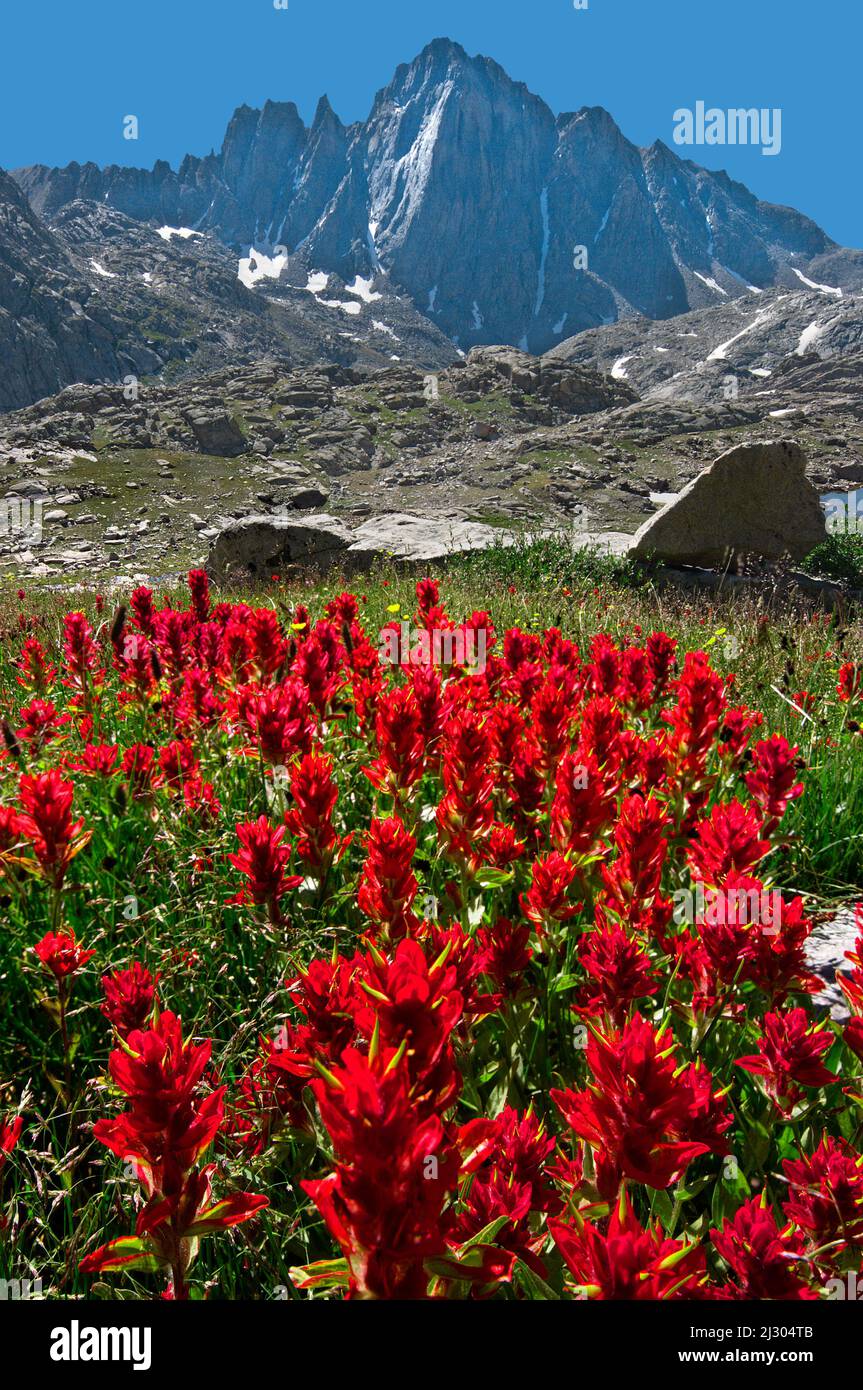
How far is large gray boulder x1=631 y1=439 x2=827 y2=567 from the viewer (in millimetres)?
14492

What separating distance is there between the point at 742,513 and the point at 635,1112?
15.9 meters

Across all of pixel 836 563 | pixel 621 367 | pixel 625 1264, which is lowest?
pixel 625 1264

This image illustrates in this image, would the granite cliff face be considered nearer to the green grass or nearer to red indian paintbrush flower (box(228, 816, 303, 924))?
the green grass

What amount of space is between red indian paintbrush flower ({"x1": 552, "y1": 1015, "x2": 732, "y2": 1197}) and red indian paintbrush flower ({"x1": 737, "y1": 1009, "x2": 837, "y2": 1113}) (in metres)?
0.34

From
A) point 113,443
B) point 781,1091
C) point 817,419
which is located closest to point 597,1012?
point 781,1091

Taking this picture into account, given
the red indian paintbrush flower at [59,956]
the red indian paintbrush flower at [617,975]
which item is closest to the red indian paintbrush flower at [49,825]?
the red indian paintbrush flower at [59,956]

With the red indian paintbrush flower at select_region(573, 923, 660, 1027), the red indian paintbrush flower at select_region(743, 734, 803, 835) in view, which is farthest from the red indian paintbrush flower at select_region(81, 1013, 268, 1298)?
the red indian paintbrush flower at select_region(743, 734, 803, 835)

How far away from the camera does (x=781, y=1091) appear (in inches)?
46.4

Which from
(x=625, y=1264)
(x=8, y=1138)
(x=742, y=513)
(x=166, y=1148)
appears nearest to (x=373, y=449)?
(x=742, y=513)

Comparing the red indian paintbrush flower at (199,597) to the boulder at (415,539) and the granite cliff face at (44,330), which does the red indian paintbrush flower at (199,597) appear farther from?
the granite cliff face at (44,330)

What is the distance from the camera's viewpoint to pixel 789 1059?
3.76 ft

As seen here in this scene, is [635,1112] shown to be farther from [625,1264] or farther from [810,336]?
[810,336]
